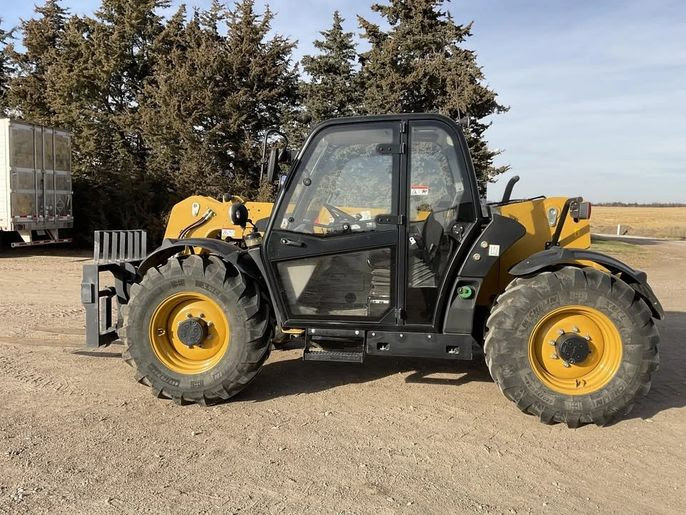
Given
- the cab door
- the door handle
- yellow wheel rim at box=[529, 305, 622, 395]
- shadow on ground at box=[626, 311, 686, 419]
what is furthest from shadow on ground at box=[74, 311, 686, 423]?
the door handle

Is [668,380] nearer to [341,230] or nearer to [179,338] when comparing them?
[341,230]

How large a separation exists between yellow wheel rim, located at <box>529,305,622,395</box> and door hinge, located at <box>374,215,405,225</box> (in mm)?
1319

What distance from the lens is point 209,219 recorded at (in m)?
5.78

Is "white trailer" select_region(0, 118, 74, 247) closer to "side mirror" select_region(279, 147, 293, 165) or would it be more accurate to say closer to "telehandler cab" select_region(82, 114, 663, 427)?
"telehandler cab" select_region(82, 114, 663, 427)

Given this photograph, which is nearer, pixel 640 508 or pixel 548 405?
pixel 640 508

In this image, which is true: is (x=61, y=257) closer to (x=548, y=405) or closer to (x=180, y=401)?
(x=180, y=401)

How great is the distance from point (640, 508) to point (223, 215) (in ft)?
14.2

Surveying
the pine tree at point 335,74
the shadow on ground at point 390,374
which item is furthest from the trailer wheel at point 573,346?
the pine tree at point 335,74

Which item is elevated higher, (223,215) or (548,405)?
(223,215)

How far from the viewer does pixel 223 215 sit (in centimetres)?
576

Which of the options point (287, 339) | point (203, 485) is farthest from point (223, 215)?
point (203, 485)

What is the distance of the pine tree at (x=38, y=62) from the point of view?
19344mm

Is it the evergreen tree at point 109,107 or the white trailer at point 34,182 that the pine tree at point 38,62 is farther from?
the white trailer at point 34,182

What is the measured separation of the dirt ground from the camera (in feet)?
10.4
